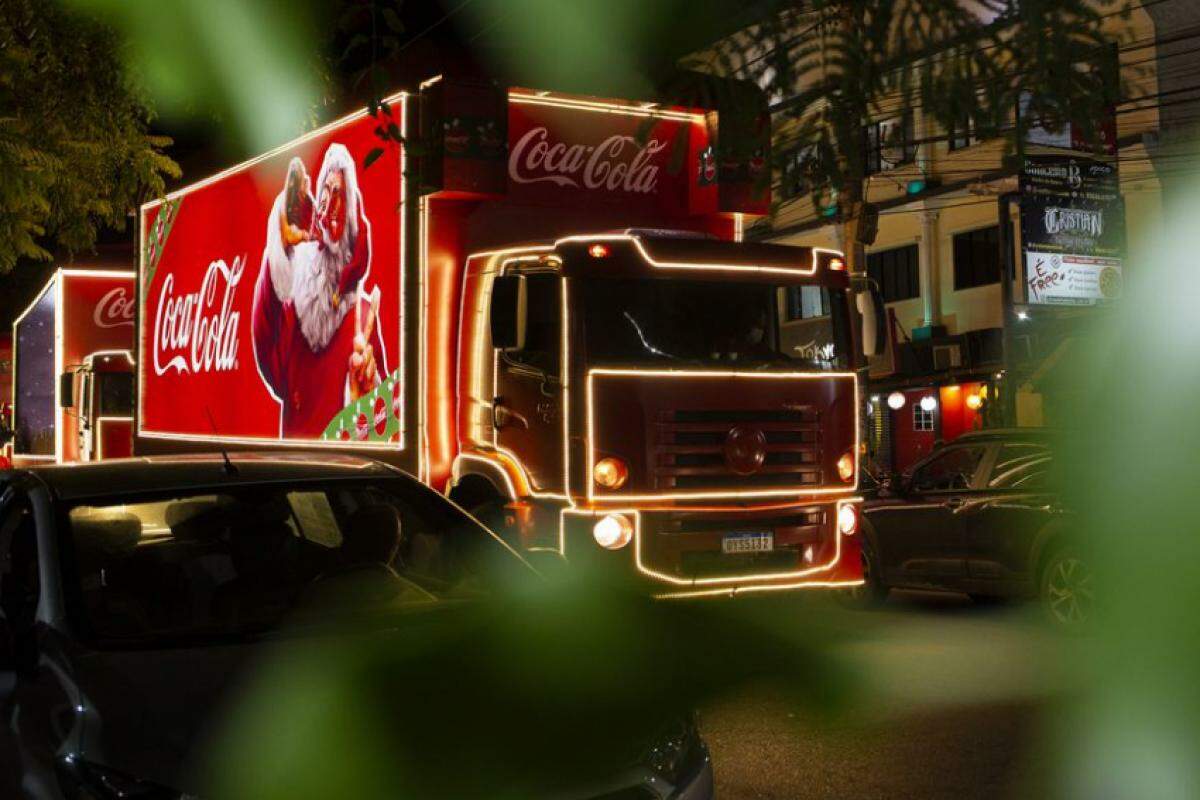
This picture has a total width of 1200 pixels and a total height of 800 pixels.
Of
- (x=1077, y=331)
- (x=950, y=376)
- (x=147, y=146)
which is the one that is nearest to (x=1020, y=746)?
(x=147, y=146)

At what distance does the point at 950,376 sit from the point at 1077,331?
4.24m

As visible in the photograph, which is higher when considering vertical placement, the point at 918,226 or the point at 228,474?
the point at 918,226

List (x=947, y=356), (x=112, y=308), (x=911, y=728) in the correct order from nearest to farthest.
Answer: (x=911, y=728) < (x=112, y=308) < (x=947, y=356)

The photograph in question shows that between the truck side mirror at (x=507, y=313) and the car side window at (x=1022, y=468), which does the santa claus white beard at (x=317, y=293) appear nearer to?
the truck side mirror at (x=507, y=313)

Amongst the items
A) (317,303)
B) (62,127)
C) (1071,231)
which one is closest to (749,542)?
(317,303)

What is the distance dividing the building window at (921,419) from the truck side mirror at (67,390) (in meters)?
20.9

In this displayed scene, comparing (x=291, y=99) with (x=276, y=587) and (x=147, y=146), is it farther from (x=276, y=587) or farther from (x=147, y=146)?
(x=276, y=587)

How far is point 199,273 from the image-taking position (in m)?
14.7

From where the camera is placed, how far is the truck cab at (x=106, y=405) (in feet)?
61.1

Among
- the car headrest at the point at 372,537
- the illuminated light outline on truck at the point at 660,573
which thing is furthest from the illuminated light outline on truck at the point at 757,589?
the car headrest at the point at 372,537

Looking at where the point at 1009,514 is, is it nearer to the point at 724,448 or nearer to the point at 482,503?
the point at 724,448

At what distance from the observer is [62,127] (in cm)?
1277

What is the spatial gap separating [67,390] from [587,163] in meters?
11.3

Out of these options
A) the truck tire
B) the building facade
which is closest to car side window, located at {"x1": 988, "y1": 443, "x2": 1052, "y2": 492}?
the truck tire
